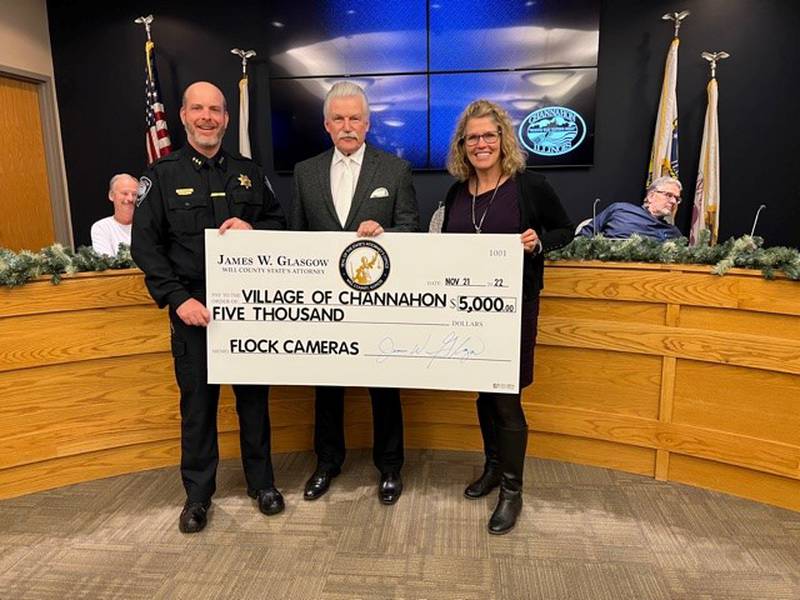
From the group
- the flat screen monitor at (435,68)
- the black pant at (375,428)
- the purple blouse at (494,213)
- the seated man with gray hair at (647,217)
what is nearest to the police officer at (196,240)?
the black pant at (375,428)

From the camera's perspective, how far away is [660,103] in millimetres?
4109

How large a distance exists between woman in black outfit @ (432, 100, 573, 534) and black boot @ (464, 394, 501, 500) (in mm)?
107

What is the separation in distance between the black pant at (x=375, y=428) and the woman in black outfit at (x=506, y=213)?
0.39 meters

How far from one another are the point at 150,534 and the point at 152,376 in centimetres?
66

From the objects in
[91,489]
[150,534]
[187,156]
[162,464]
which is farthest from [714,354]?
[91,489]

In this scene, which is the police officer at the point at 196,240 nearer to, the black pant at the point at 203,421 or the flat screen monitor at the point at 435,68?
the black pant at the point at 203,421

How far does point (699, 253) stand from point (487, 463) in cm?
117

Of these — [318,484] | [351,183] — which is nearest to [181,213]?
[351,183]

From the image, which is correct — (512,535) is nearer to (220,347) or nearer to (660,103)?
(220,347)

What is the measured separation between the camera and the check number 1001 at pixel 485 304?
74.3 inches

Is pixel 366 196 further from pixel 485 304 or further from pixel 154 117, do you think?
pixel 154 117

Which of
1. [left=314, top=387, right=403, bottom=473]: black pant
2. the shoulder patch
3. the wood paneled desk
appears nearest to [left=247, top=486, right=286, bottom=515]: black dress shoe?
[left=314, top=387, right=403, bottom=473]: black pant

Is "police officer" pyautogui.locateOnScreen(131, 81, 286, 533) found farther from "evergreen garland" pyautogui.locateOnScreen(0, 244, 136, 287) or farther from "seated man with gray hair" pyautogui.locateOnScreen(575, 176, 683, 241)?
"seated man with gray hair" pyautogui.locateOnScreen(575, 176, 683, 241)

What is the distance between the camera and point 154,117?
4.43 metres
